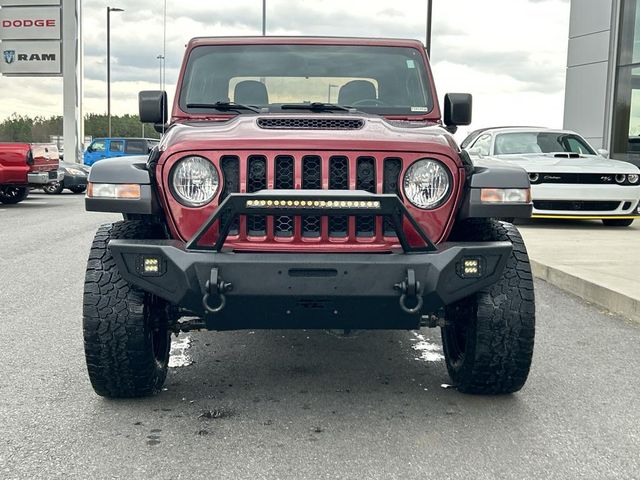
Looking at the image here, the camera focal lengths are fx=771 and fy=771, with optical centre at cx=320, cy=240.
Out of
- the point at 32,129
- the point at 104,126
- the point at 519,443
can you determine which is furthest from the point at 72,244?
the point at 104,126

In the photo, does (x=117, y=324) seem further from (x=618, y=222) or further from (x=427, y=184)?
(x=618, y=222)

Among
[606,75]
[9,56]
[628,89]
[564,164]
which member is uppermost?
[9,56]

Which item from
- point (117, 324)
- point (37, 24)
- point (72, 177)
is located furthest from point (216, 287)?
point (37, 24)

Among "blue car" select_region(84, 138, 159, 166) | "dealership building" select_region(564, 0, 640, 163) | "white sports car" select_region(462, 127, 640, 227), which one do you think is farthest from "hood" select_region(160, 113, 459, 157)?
"blue car" select_region(84, 138, 159, 166)

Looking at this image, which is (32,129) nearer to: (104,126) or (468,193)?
(104,126)

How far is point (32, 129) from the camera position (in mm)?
64750

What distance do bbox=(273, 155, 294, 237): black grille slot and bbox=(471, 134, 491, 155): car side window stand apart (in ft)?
31.3

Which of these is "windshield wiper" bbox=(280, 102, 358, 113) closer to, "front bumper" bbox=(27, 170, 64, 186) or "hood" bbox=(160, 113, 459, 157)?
"hood" bbox=(160, 113, 459, 157)

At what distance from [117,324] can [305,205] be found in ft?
3.54

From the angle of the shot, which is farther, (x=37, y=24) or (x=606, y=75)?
(x=37, y=24)

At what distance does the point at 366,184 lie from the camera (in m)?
3.47

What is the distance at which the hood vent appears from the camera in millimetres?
3693

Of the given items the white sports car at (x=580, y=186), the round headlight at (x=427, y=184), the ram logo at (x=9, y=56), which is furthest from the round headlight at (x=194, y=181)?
the ram logo at (x=9, y=56)

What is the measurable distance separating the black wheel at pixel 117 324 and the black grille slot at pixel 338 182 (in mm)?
906
